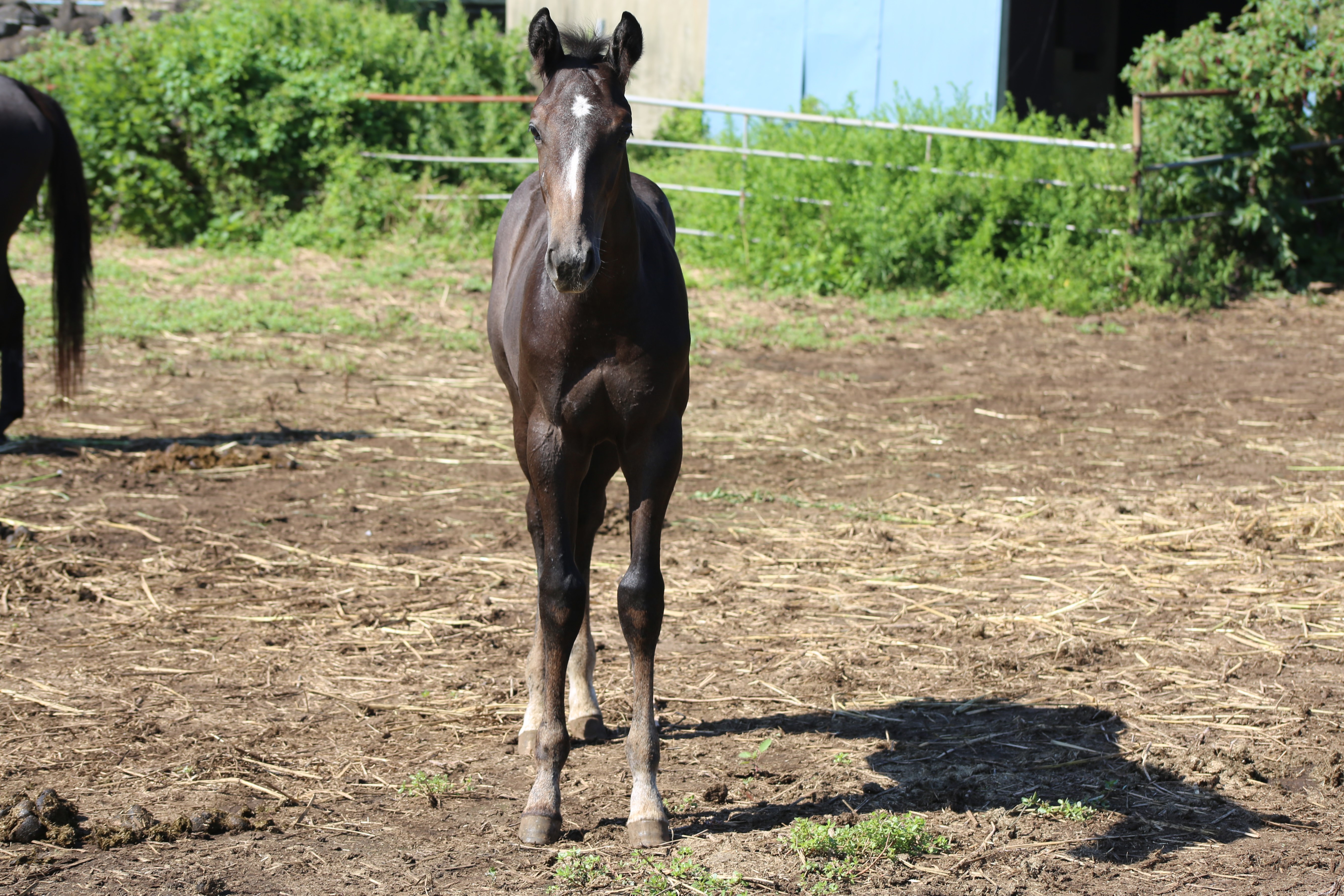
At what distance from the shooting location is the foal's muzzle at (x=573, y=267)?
276cm

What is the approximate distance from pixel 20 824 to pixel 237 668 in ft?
4.13

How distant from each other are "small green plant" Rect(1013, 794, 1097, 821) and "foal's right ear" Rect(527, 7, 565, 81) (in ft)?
7.76

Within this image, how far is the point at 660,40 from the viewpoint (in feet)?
63.7

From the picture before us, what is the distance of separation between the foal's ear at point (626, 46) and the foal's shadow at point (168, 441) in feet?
15.6

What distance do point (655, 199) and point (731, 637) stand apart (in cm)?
177

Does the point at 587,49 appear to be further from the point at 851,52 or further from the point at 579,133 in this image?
the point at 851,52

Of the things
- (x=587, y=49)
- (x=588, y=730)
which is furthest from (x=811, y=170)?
(x=587, y=49)

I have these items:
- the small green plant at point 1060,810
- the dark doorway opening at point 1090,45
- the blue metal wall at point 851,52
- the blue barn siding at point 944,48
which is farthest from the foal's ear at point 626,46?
the dark doorway opening at point 1090,45

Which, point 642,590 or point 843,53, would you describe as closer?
point 642,590

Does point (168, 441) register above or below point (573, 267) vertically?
below

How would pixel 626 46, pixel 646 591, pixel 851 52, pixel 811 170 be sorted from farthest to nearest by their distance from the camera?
1. pixel 851 52
2. pixel 811 170
3. pixel 646 591
4. pixel 626 46

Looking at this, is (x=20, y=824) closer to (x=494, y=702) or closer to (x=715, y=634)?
(x=494, y=702)

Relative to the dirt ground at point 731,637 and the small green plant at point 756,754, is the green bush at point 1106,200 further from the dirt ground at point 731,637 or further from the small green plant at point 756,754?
the small green plant at point 756,754

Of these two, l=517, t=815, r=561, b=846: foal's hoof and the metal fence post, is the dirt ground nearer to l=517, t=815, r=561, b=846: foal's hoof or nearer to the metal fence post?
l=517, t=815, r=561, b=846: foal's hoof
